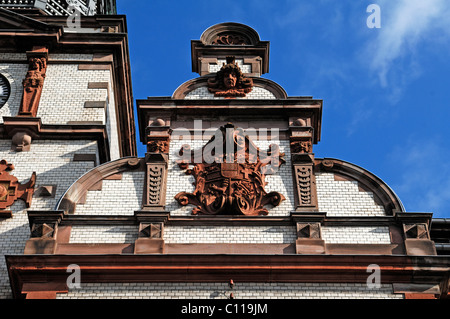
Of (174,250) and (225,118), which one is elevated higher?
(225,118)

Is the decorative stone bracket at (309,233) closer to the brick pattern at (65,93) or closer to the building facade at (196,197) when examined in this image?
the building facade at (196,197)

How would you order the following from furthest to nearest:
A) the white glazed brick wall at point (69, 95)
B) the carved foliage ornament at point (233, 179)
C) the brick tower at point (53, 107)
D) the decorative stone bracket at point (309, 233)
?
the white glazed brick wall at point (69, 95)
the brick tower at point (53, 107)
the carved foliage ornament at point (233, 179)
the decorative stone bracket at point (309, 233)

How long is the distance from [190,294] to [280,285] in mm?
1332

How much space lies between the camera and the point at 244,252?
43.3 feet

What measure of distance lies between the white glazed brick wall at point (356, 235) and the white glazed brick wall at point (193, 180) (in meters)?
0.81

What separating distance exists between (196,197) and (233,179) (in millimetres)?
686

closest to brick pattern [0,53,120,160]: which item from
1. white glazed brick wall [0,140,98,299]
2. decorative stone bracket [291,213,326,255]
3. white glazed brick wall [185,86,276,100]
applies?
white glazed brick wall [0,140,98,299]

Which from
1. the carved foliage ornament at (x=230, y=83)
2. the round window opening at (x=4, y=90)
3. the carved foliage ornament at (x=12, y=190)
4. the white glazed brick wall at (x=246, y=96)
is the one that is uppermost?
the round window opening at (x=4, y=90)

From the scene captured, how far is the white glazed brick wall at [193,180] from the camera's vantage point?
46.0ft

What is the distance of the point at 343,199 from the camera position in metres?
14.2

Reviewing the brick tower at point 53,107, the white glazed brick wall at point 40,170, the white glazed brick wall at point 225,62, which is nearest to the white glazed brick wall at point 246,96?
the white glazed brick wall at point 225,62
